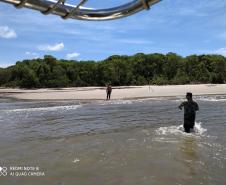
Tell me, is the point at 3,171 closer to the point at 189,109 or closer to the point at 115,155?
the point at 115,155

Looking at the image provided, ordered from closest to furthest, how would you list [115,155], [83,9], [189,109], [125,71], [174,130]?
[83,9] → [115,155] → [189,109] → [174,130] → [125,71]

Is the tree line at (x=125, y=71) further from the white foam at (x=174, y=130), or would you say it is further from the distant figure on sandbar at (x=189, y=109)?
the distant figure on sandbar at (x=189, y=109)

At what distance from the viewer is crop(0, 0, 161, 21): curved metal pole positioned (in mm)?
1835

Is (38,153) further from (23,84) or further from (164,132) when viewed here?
(23,84)

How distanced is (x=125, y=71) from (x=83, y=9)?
8936cm

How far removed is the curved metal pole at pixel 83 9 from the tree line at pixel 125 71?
79524mm

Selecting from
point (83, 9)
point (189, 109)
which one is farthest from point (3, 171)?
point (189, 109)

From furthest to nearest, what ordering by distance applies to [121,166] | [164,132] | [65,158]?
[164,132]
[65,158]
[121,166]

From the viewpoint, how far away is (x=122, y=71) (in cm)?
9162

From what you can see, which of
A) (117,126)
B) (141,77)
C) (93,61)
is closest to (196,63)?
(141,77)

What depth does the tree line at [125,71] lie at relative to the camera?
8512 cm

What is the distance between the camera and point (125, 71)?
3593 inches

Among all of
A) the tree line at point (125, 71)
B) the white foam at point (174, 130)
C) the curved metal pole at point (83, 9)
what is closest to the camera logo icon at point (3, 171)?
the white foam at point (174, 130)

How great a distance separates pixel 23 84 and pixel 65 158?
88167mm
